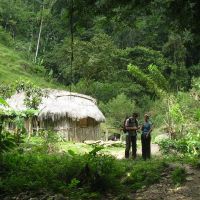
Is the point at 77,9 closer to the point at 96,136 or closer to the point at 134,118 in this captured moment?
the point at 134,118

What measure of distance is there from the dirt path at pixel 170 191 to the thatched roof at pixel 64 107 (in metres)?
A: 16.7

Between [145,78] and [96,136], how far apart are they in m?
7.00

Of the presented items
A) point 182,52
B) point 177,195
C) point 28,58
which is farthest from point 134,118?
point 28,58

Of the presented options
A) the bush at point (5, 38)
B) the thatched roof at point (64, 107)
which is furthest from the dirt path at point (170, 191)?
the bush at point (5, 38)

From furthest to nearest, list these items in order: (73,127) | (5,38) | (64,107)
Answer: (5,38) → (73,127) → (64,107)

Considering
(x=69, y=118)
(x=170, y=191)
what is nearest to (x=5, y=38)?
(x=69, y=118)

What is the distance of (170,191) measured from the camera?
7328 mm

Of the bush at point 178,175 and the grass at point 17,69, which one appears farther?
the grass at point 17,69

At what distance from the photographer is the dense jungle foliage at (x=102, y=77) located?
Result: 283 inches

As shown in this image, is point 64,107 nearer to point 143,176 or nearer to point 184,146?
point 184,146

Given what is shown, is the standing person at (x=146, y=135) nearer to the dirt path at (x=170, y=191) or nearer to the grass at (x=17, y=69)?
the dirt path at (x=170, y=191)

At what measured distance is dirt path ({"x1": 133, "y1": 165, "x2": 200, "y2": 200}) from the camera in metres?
7.02

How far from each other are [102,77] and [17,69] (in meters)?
11.1

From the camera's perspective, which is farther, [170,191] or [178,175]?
[178,175]
